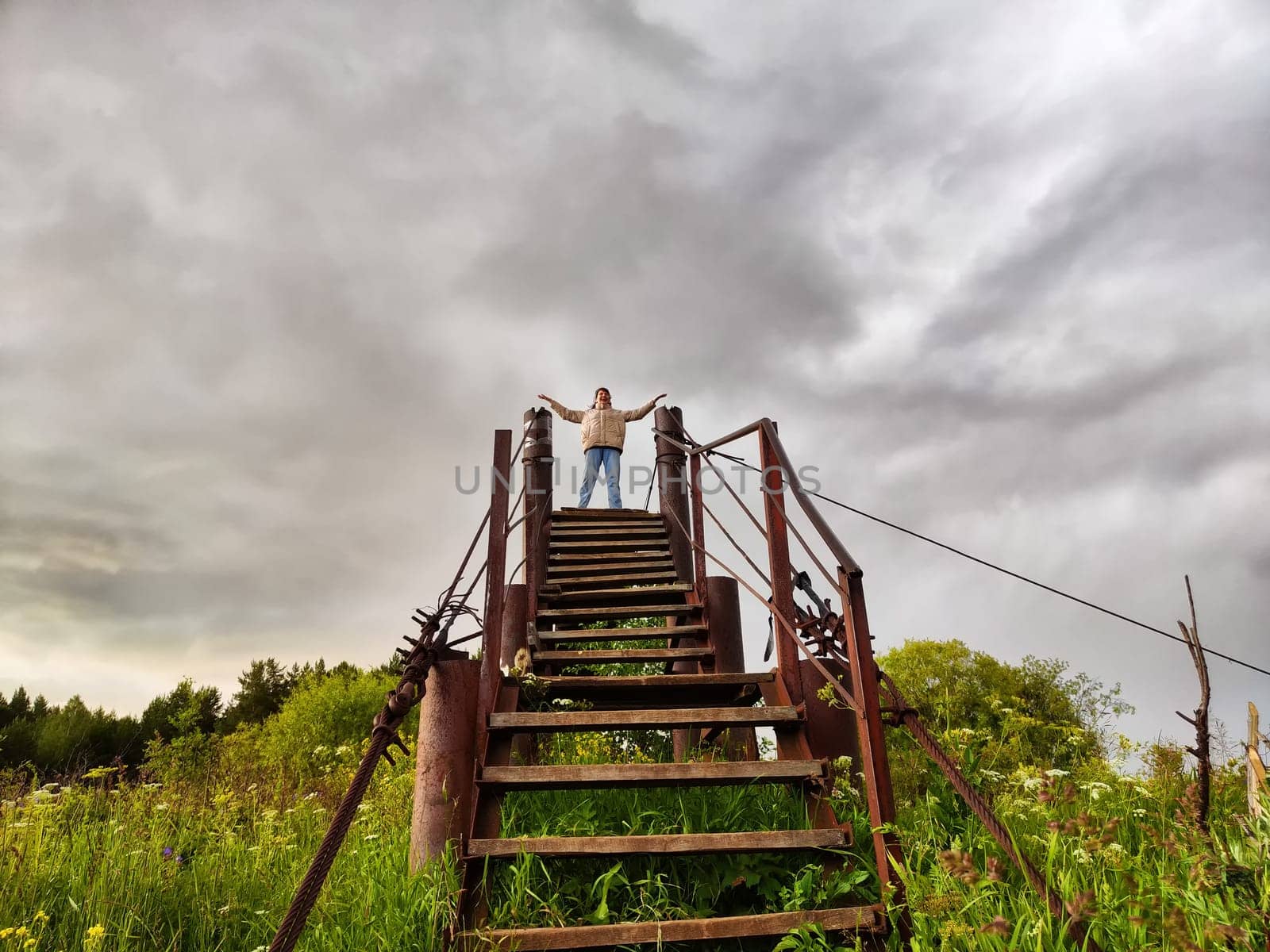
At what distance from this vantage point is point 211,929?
3.64m

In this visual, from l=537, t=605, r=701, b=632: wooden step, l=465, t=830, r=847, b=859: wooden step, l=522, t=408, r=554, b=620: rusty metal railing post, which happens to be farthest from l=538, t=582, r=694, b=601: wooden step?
l=465, t=830, r=847, b=859: wooden step

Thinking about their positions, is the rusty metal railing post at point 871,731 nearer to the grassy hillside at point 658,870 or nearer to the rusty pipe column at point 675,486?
the grassy hillside at point 658,870

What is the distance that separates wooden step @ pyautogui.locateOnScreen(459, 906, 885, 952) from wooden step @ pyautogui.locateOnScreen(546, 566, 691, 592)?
3.80m

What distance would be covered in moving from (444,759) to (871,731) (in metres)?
1.88

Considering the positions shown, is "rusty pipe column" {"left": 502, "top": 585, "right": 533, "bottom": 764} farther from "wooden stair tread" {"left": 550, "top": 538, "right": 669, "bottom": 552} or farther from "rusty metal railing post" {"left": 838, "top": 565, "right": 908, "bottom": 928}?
"rusty metal railing post" {"left": 838, "top": 565, "right": 908, "bottom": 928}

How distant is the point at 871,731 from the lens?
2863mm

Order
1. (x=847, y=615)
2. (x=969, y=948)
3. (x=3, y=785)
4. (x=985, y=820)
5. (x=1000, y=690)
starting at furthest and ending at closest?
(x=1000, y=690)
(x=3, y=785)
(x=847, y=615)
(x=985, y=820)
(x=969, y=948)

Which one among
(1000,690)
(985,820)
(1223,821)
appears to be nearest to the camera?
(985,820)

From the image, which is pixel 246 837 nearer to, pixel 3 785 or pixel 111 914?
pixel 111 914

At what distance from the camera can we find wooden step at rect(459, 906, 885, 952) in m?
2.73

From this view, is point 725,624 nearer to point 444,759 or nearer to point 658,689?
point 658,689

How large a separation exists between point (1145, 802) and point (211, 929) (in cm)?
451

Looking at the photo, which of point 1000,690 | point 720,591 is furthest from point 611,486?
point 1000,690

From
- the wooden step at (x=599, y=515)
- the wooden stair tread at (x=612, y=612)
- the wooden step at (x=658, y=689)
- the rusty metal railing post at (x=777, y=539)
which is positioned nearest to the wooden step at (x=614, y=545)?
the wooden step at (x=599, y=515)
